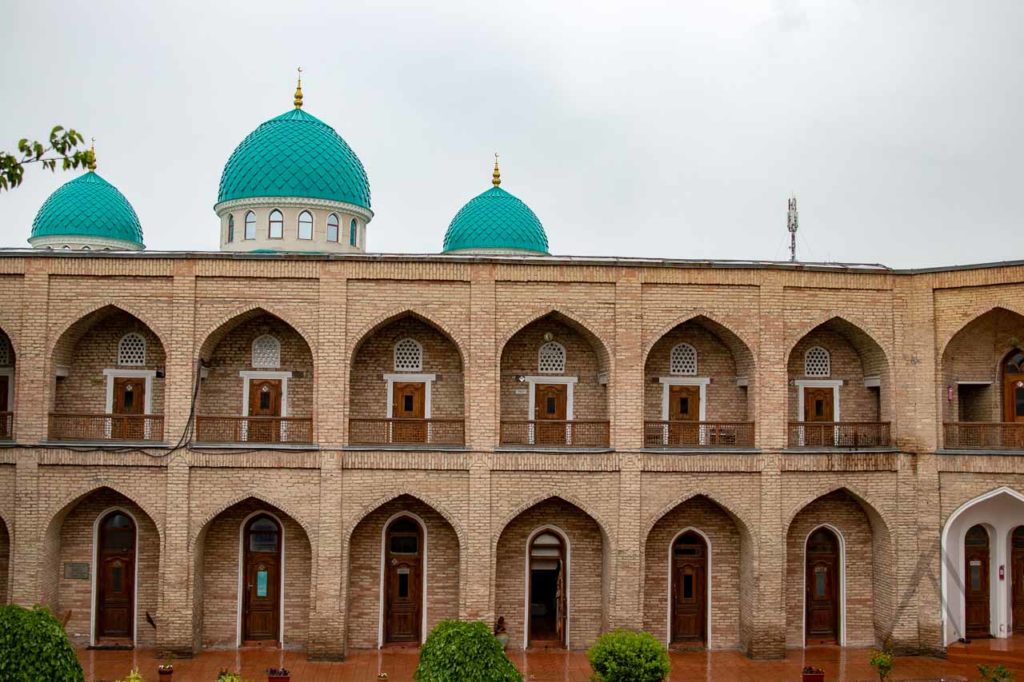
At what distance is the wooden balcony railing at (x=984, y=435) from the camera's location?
61.5 feet

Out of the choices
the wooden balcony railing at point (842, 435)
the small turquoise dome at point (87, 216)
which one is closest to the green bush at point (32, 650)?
the wooden balcony railing at point (842, 435)

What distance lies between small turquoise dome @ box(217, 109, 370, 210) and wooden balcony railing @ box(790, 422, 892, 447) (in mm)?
11801

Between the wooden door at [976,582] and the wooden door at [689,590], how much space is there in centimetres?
528

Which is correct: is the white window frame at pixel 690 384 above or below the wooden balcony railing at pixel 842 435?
above

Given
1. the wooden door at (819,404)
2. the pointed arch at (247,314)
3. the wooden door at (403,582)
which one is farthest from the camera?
the wooden door at (819,404)

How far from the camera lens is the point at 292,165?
23391 millimetres

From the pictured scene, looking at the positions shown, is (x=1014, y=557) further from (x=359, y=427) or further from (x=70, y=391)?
(x=70, y=391)

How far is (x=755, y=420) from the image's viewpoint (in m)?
18.5

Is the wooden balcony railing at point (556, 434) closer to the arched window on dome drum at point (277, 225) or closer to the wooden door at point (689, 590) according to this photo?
the wooden door at point (689, 590)

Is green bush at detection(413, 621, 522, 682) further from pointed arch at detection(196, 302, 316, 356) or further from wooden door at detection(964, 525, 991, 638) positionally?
wooden door at detection(964, 525, 991, 638)

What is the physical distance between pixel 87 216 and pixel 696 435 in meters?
16.9

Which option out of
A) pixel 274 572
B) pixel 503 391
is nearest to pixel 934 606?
pixel 503 391

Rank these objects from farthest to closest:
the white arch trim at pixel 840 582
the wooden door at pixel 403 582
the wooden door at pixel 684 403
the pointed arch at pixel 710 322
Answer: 1. the wooden door at pixel 684 403
2. the white arch trim at pixel 840 582
3. the wooden door at pixel 403 582
4. the pointed arch at pixel 710 322

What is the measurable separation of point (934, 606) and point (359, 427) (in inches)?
445
